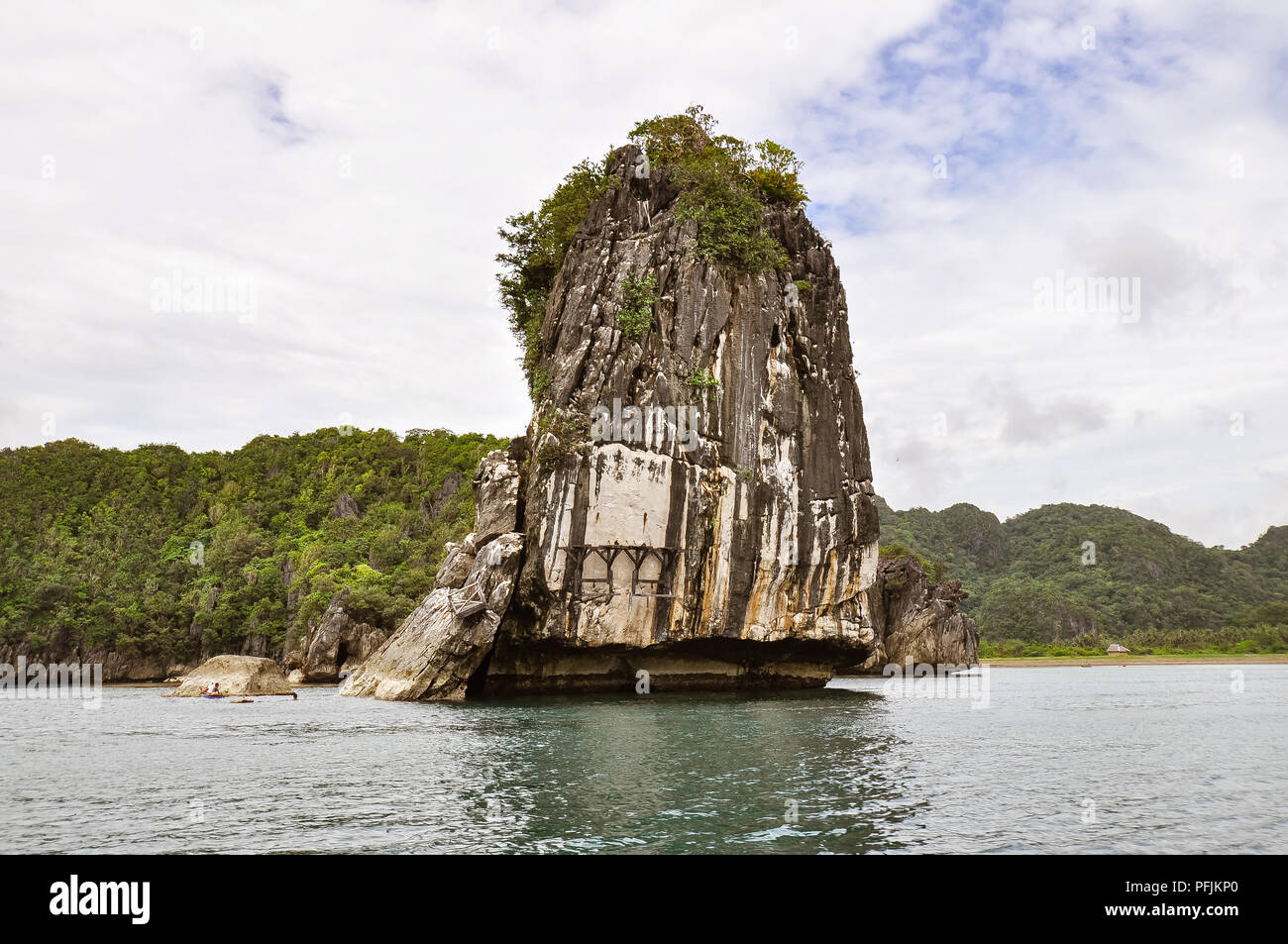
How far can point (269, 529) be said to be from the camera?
83.2 m

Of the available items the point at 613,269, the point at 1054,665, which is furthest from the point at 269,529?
the point at 1054,665

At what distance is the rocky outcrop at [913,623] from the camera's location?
65.7 meters

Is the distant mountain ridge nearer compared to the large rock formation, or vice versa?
the large rock formation

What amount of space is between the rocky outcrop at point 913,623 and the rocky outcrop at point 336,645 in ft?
117

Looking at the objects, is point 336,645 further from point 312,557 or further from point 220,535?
point 220,535

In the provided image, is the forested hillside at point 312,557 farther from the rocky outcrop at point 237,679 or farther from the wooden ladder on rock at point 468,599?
the wooden ladder on rock at point 468,599

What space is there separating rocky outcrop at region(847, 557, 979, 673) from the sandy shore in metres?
20.0

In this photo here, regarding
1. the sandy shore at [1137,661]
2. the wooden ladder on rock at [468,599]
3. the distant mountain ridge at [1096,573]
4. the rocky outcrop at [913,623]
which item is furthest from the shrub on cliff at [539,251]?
the distant mountain ridge at [1096,573]

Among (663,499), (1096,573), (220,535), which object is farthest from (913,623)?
(220,535)

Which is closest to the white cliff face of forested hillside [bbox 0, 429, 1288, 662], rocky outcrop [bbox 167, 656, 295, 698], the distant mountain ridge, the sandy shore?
rocky outcrop [bbox 167, 656, 295, 698]

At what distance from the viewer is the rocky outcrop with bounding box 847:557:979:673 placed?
6569cm

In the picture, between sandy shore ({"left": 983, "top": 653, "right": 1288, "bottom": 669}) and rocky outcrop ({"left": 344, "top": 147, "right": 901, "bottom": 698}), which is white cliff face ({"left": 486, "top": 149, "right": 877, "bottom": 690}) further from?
sandy shore ({"left": 983, "top": 653, "right": 1288, "bottom": 669})

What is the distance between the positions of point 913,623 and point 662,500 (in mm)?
40941
